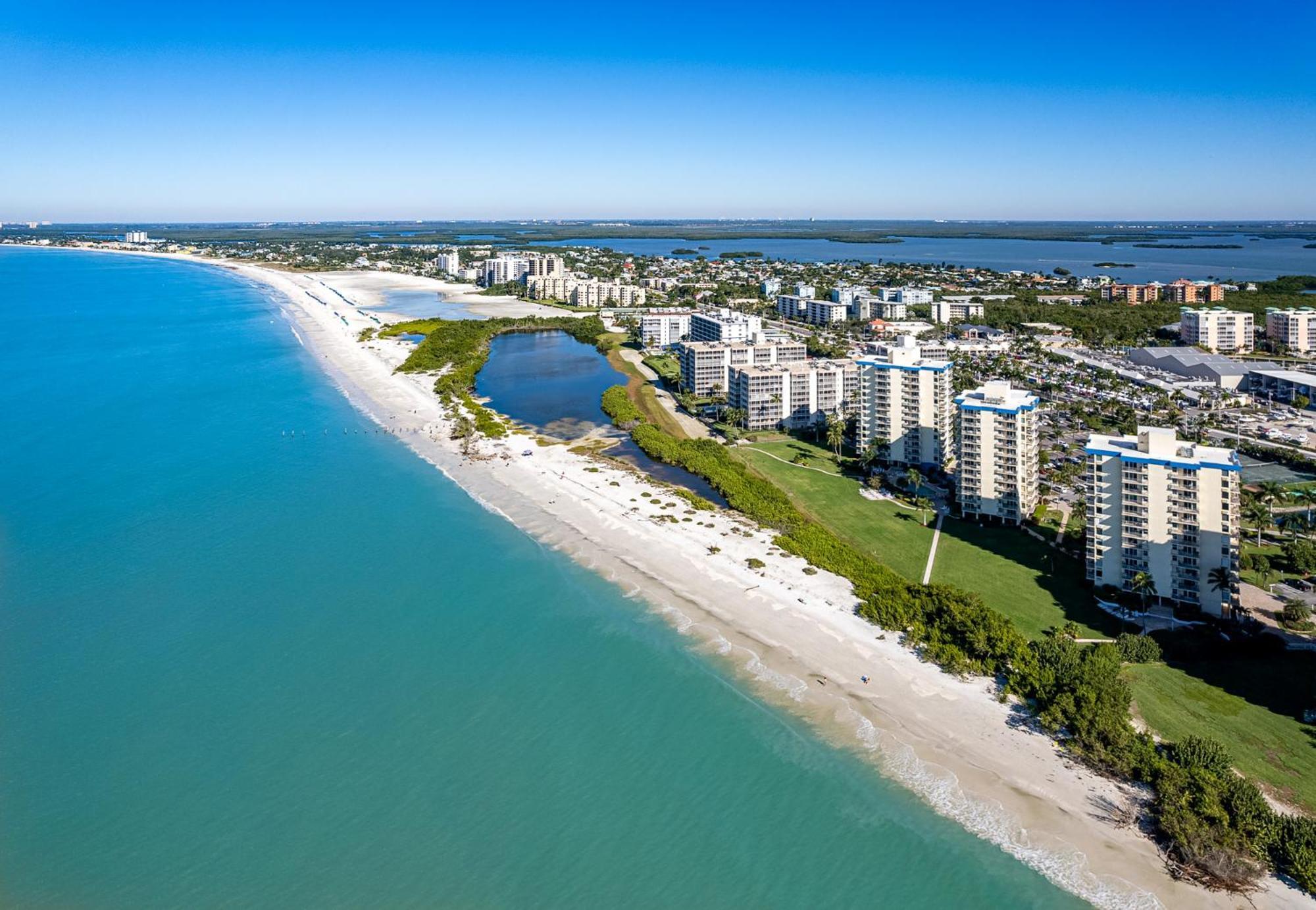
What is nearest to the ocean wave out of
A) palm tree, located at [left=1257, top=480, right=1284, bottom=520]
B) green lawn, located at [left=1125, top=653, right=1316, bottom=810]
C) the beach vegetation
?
the beach vegetation

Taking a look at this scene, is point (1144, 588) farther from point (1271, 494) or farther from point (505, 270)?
point (505, 270)

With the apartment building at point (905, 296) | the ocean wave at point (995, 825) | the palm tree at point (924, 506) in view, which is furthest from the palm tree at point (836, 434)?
the apartment building at point (905, 296)

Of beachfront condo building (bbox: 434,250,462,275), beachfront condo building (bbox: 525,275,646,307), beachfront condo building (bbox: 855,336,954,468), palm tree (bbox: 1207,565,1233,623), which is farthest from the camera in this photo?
beachfront condo building (bbox: 434,250,462,275)

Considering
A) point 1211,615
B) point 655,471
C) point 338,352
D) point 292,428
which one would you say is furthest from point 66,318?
point 1211,615

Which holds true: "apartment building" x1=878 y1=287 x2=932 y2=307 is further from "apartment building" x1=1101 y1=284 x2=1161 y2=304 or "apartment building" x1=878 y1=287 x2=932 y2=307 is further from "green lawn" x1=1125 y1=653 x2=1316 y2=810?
"green lawn" x1=1125 y1=653 x2=1316 y2=810

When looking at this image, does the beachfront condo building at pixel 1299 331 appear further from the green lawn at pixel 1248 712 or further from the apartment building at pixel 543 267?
the apartment building at pixel 543 267
